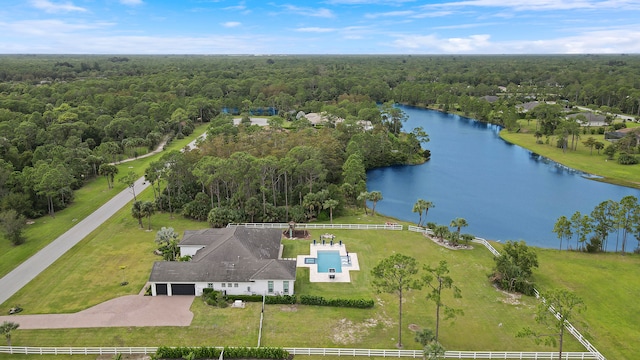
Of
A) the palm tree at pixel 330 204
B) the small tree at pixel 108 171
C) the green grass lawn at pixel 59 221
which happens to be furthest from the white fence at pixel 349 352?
the small tree at pixel 108 171

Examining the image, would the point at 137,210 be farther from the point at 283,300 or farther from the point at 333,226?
the point at 283,300

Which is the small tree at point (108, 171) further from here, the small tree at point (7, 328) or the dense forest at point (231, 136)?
the small tree at point (7, 328)

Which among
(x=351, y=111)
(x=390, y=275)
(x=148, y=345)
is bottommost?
(x=148, y=345)

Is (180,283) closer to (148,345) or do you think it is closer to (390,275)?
(148,345)

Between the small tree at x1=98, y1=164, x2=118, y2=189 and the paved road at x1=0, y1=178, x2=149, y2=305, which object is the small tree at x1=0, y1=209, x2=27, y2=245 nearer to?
the paved road at x1=0, y1=178, x2=149, y2=305

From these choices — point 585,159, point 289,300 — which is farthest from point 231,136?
point 585,159

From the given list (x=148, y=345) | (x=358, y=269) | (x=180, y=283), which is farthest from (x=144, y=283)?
(x=358, y=269)
